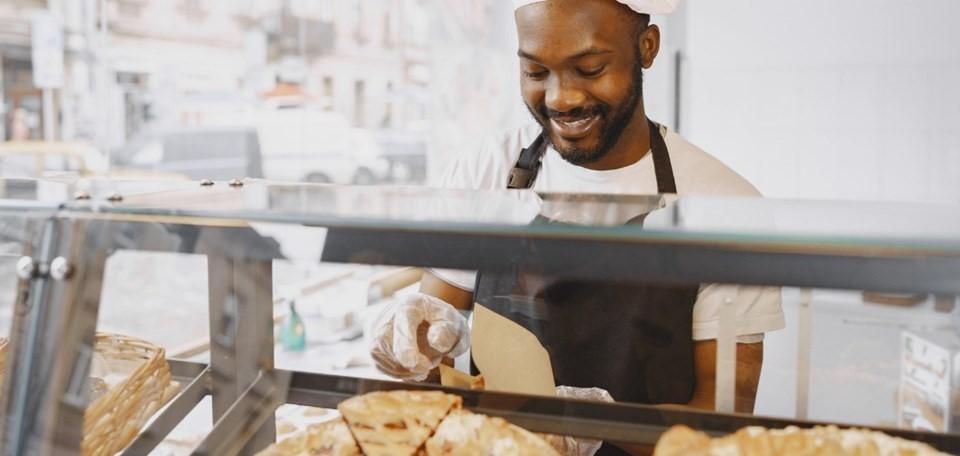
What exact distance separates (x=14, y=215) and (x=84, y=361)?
0.17 meters

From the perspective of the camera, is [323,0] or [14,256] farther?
[323,0]

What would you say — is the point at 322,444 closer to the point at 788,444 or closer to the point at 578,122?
the point at 788,444

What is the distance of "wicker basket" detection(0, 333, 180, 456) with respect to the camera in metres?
0.86

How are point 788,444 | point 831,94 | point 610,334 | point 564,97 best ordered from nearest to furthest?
point 788,444
point 610,334
point 564,97
point 831,94

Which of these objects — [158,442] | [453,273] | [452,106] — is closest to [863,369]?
[453,273]

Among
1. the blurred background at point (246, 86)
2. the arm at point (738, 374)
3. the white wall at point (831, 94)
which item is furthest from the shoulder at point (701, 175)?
the blurred background at point (246, 86)

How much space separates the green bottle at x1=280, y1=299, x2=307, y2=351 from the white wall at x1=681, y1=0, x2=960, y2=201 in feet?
8.90

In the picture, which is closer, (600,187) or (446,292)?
(446,292)

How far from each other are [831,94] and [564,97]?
220 centimetres

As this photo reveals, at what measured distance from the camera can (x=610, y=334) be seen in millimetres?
1124

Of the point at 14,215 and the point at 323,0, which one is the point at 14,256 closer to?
the point at 14,215

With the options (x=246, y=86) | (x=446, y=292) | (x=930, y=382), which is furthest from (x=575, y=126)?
(x=246, y=86)

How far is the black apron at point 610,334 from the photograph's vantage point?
960mm

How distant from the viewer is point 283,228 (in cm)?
76
